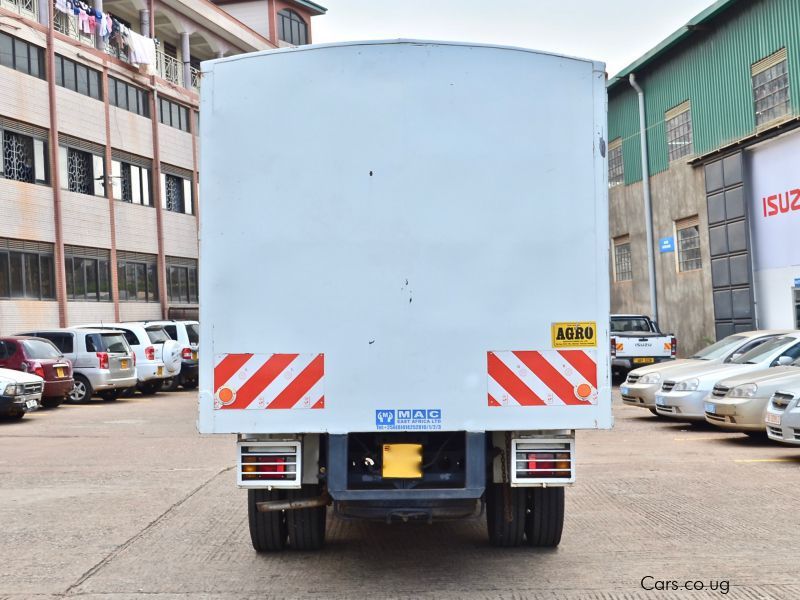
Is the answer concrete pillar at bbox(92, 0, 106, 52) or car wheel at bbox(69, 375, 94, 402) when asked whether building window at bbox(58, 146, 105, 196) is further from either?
car wheel at bbox(69, 375, 94, 402)

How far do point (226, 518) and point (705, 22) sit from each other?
951 inches

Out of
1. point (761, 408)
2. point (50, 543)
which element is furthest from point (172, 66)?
point (50, 543)

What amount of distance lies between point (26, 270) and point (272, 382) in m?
28.7

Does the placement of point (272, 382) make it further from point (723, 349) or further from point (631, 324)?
point (631, 324)

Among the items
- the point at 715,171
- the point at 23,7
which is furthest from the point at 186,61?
the point at 715,171

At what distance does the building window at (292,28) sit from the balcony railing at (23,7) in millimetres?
20712

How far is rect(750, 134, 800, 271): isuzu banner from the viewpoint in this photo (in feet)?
82.1

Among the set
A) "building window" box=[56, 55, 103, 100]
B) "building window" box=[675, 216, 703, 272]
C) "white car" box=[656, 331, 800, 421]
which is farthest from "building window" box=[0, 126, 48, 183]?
"white car" box=[656, 331, 800, 421]

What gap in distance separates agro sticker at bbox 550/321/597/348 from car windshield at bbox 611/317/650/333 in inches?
834

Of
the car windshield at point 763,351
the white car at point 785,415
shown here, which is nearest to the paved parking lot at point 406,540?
the white car at point 785,415

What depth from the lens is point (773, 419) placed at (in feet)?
40.9

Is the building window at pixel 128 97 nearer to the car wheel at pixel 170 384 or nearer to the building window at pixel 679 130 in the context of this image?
the car wheel at pixel 170 384

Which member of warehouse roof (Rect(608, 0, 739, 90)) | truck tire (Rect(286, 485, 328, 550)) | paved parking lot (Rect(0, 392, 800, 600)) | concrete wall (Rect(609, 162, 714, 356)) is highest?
warehouse roof (Rect(608, 0, 739, 90))

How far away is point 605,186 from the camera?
6629mm
